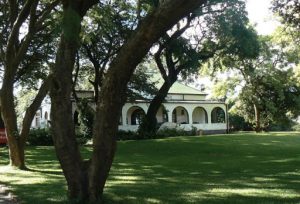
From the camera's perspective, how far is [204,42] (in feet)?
109

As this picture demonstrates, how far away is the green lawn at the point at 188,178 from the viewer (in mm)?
9898

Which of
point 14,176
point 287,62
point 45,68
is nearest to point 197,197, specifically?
point 14,176

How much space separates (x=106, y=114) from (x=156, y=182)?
14.2 feet

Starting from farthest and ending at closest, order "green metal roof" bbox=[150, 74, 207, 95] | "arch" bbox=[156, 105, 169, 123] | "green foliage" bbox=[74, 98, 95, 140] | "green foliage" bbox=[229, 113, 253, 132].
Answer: "green foliage" bbox=[229, 113, 253, 132] → "green metal roof" bbox=[150, 74, 207, 95] → "arch" bbox=[156, 105, 169, 123] → "green foliage" bbox=[74, 98, 95, 140]

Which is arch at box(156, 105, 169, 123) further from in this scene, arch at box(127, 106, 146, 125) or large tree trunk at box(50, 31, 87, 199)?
large tree trunk at box(50, 31, 87, 199)

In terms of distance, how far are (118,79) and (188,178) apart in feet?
17.9

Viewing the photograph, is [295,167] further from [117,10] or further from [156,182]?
[117,10]

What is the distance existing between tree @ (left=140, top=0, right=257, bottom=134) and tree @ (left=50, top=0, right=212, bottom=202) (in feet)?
66.0

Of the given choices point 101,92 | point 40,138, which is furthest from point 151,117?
point 101,92

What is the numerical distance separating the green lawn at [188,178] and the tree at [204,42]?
9.82 metres

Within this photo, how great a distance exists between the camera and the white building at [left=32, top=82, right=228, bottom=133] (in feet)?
166

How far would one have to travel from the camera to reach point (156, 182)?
40.7ft

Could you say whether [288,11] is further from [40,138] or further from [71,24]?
[40,138]

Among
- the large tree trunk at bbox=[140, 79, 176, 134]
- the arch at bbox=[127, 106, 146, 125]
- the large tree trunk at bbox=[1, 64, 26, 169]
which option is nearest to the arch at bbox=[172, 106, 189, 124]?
the arch at bbox=[127, 106, 146, 125]
